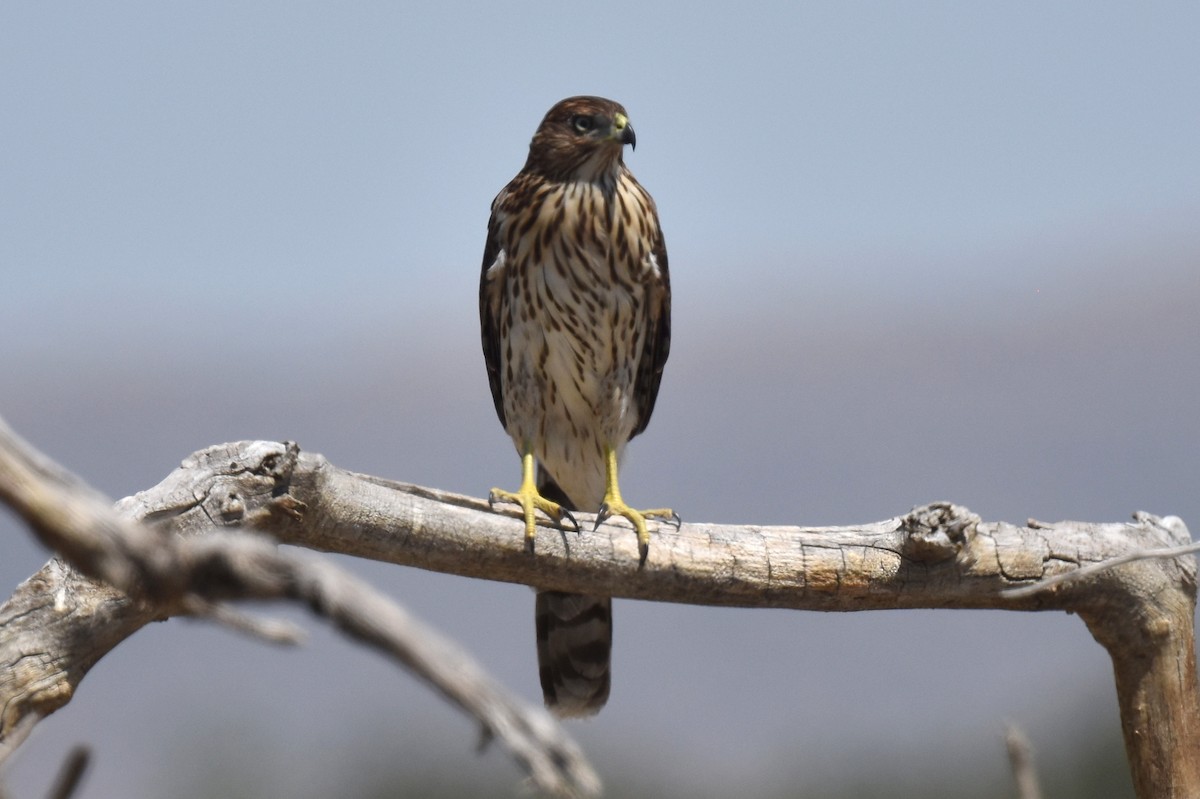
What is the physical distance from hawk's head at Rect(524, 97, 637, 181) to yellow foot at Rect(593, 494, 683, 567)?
1216mm

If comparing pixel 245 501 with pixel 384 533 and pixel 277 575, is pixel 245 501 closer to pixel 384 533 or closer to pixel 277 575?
pixel 384 533

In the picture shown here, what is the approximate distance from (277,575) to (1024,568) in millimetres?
3255

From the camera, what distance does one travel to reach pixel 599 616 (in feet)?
15.2

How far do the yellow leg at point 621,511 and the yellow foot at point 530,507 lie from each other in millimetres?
122

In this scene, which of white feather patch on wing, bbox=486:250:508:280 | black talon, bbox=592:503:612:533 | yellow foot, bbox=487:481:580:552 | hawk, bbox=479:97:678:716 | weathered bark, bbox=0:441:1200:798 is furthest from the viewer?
white feather patch on wing, bbox=486:250:508:280

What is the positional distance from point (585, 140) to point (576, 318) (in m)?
0.66

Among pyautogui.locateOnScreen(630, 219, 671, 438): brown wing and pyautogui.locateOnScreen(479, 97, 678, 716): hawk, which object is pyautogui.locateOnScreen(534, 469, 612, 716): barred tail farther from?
pyautogui.locateOnScreen(630, 219, 671, 438): brown wing

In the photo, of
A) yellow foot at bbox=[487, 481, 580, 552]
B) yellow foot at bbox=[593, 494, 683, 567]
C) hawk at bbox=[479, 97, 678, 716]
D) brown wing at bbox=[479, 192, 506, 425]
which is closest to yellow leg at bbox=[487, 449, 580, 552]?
yellow foot at bbox=[487, 481, 580, 552]

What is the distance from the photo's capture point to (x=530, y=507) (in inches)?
147

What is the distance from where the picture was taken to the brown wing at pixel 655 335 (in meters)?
4.78

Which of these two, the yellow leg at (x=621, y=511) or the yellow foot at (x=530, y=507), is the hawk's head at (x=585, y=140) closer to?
the yellow leg at (x=621, y=511)

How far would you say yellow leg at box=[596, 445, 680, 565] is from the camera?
12.2 ft

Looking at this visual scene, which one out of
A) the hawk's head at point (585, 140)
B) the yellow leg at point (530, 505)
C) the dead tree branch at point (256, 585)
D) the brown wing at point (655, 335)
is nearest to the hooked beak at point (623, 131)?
the hawk's head at point (585, 140)

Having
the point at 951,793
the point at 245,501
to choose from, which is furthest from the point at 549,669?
the point at 951,793
